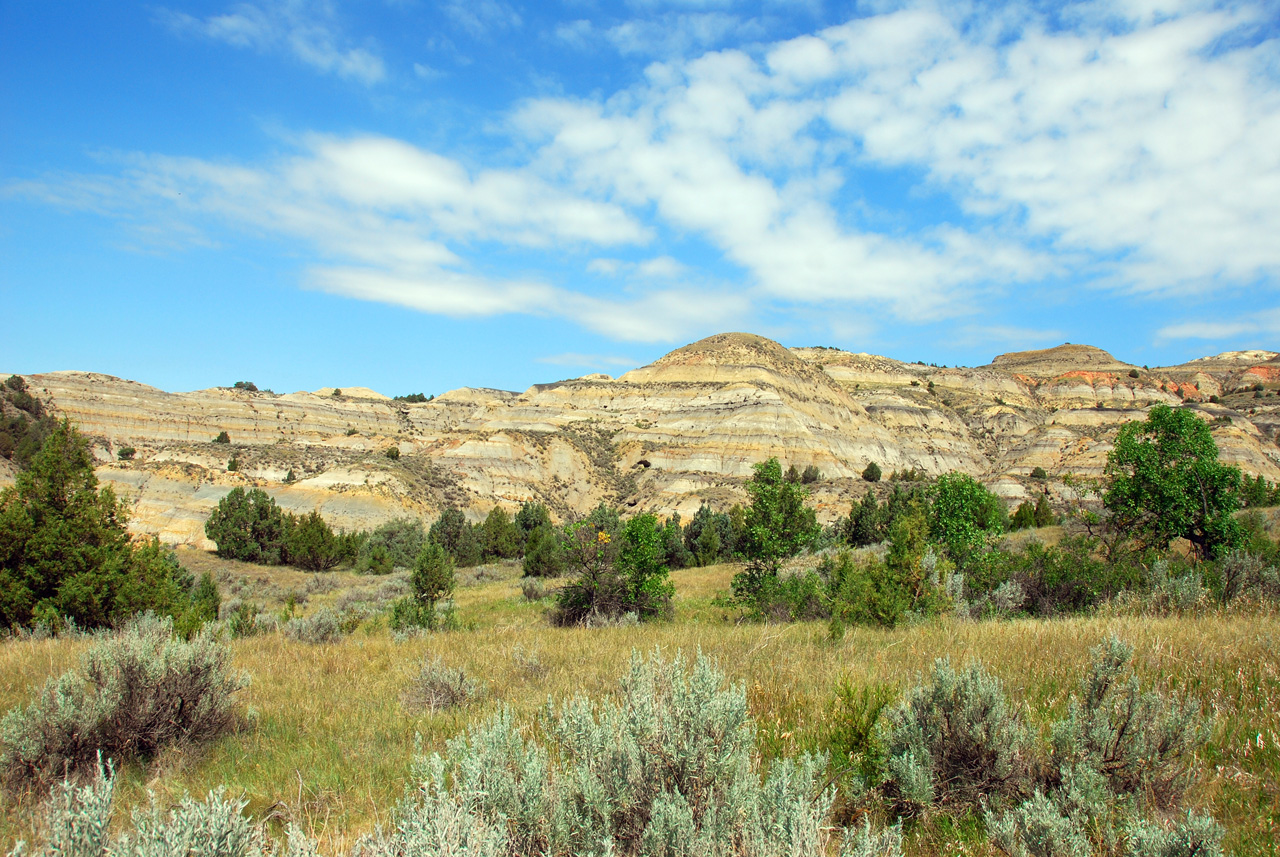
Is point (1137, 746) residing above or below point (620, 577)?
above

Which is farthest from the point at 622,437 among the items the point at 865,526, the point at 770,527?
the point at 770,527

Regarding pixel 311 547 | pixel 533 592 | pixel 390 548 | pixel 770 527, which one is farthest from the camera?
pixel 390 548

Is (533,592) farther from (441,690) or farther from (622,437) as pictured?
(622,437)

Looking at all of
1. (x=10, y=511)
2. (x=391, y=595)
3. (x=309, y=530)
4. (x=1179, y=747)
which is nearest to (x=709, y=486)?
(x=309, y=530)

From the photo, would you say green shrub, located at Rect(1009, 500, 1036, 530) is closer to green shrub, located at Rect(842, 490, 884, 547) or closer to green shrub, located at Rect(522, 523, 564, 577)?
green shrub, located at Rect(842, 490, 884, 547)

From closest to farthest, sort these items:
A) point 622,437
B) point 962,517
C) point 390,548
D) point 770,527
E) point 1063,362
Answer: point 770,527 < point 962,517 < point 390,548 < point 622,437 < point 1063,362

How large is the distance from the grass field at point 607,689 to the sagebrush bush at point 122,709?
29 cm

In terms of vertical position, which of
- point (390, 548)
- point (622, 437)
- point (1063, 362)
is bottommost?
point (390, 548)

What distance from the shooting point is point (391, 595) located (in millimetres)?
22062

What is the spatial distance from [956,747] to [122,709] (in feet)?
19.5

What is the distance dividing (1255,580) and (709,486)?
55.6m

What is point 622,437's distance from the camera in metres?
80.4

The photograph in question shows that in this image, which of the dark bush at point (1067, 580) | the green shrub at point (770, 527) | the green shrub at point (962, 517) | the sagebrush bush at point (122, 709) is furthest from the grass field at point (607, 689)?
the green shrub at point (962, 517)

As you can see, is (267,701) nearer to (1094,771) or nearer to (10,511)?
(1094,771)
